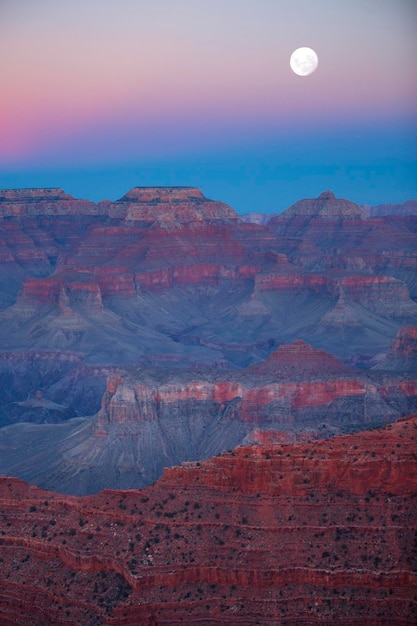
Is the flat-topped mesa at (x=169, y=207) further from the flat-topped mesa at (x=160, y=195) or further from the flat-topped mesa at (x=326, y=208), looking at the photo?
the flat-topped mesa at (x=326, y=208)

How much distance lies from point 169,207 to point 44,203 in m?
25.2

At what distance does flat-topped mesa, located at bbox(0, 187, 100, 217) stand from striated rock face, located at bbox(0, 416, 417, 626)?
113m

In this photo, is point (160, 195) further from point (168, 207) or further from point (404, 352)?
point (404, 352)

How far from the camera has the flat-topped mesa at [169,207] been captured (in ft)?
414

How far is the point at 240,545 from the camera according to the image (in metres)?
28.6

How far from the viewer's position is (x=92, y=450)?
2297 inches

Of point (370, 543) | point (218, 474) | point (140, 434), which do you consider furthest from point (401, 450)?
point (140, 434)

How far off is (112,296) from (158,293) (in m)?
7.94

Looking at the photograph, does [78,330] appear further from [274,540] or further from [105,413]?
[274,540]

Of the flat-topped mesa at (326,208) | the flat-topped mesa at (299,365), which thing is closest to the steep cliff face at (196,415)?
the flat-topped mesa at (299,365)

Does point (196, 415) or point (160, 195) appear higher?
point (160, 195)

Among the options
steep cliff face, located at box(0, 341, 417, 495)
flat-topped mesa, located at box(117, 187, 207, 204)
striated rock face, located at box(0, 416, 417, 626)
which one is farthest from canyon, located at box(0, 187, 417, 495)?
striated rock face, located at box(0, 416, 417, 626)

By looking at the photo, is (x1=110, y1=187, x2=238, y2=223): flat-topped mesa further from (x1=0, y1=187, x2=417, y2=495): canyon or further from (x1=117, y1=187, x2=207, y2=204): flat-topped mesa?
(x1=0, y1=187, x2=417, y2=495): canyon

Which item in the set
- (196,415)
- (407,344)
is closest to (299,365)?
(196,415)
